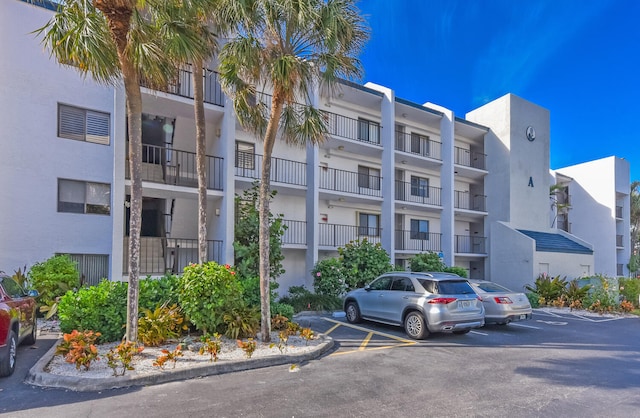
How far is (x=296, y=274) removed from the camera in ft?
55.6

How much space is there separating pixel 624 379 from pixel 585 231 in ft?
95.4

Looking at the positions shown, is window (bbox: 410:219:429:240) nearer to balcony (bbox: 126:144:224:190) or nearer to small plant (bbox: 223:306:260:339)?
balcony (bbox: 126:144:224:190)

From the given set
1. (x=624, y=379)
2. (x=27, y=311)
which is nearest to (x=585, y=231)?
(x=624, y=379)

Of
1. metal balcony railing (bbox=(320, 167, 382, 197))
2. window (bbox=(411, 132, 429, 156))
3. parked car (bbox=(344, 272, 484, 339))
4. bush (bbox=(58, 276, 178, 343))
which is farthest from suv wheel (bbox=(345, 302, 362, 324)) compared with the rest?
window (bbox=(411, 132, 429, 156))

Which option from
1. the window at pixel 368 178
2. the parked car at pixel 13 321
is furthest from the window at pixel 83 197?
the window at pixel 368 178

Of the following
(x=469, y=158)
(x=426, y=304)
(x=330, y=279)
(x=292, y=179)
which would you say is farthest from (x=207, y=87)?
(x=469, y=158)

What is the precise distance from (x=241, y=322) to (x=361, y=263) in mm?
7798

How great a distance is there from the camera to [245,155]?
52.0 feet

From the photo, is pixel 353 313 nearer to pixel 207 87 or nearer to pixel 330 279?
pixel 330 279

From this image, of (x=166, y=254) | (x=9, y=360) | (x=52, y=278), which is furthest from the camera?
(x=166, y=254)

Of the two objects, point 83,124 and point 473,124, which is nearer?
point 83,124

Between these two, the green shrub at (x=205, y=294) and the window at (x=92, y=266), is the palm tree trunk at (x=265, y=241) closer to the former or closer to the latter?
the green shrub at (x=205, y=294)

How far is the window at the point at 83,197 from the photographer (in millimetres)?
12289

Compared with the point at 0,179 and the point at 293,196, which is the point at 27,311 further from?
the point at 293,196
